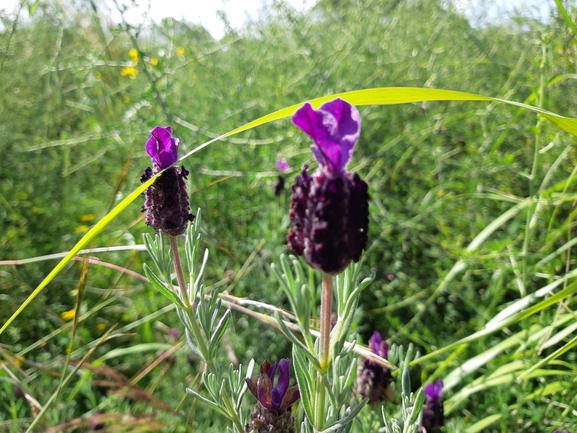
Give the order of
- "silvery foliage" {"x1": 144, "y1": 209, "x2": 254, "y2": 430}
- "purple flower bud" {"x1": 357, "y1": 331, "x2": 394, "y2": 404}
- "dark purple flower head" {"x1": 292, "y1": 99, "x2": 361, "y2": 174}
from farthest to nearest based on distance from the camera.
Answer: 1. "purple flower bud" {"x1": 357, "y1": 331, "x2": 394, "y2": 404}
2. "silvery foliage" {"x1": 144, "y1": 209, "x2": 254, "y2": 430}
3. "dark purple flower head" {"x1": 292, "y1": 99, "x2": 361, "y2": 174}

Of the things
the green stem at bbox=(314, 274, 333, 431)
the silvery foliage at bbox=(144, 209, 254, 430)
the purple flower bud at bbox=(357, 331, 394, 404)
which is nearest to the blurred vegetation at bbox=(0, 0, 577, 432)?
the purple flower bud at bbox=(357, 331, 394, 404)

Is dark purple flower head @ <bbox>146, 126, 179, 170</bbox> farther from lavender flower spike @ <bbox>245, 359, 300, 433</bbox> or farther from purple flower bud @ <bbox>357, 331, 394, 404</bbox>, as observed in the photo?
purple flower bud @ <bbox>357, 331, 394, 404</bbox>

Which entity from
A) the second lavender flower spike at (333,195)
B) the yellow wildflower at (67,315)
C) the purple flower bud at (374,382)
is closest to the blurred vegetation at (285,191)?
the yellow wildflower at (67,315)

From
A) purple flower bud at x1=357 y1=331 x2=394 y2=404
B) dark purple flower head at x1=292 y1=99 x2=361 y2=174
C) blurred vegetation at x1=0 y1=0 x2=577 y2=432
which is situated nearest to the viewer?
dark purple flower head at x1=292 y1=99 x2=361 y2=174

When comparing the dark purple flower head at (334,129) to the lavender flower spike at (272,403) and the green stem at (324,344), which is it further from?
the lavender flower spike at (272,403)

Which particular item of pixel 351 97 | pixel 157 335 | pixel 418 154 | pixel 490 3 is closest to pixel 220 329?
pixel 351 97

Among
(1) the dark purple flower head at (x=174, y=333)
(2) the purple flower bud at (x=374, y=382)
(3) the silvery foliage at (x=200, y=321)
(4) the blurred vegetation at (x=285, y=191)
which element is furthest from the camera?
(1) the dark purple flower head at (x=174, y=333)

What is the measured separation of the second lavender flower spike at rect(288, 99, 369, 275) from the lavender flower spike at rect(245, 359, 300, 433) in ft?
0.89

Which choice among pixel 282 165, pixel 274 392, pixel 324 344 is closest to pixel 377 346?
pixel 274 392

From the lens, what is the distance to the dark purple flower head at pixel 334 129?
1.40 feet

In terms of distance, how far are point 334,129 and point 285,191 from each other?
4.84 ft

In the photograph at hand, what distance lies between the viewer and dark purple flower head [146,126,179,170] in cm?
66

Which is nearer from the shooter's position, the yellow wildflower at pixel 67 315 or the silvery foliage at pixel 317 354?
the silvery foliage at pixel 317 354

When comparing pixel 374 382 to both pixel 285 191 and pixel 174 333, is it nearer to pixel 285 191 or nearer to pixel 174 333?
pixel 174 333
